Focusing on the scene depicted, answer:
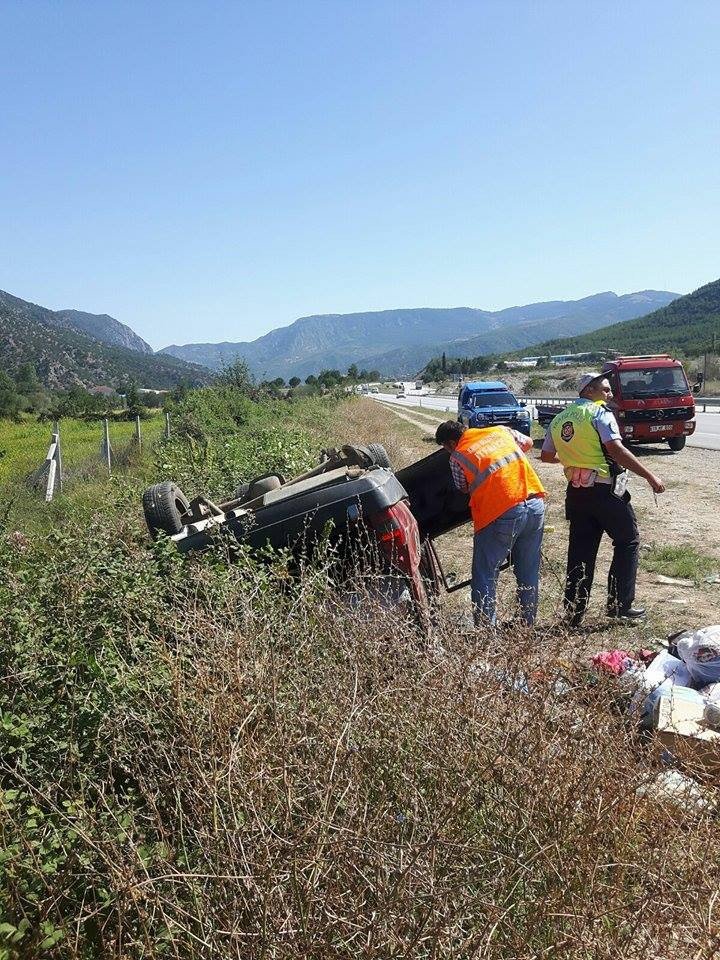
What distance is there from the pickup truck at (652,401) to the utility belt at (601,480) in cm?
1113

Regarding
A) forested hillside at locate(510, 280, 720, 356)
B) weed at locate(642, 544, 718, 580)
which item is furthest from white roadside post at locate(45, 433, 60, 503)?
forested hillside at locate(510, 280, 720, 356)

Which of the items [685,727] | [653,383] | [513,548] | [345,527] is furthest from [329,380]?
[685,727]

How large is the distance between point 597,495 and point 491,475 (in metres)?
1.24

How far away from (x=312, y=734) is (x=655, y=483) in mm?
4080

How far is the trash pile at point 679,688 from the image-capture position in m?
2.89

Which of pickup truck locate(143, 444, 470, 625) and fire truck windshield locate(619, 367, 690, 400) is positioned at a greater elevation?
pickup truck locate(143, 444, 470, 625)

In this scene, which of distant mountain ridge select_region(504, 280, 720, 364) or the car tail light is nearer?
the car tail light

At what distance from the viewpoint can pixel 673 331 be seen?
93.8m

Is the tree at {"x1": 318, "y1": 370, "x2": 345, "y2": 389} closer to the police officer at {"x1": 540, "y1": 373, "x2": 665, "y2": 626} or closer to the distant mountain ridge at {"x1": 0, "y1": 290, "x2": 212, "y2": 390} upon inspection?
the distant mountain ridge at {"x1": 0, "y1": 290, "x2": 212, "y2": 390}

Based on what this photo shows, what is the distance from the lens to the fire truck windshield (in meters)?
16.5

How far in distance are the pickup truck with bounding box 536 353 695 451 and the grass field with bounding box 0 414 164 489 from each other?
10.1 metres

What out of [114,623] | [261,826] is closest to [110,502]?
[114,623]

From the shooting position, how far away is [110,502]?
241 inches

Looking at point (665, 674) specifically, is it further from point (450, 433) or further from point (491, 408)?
point (491, 408)
